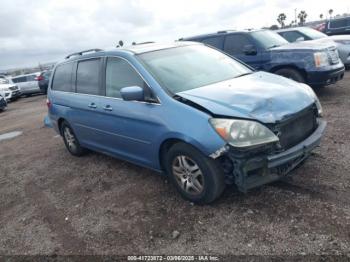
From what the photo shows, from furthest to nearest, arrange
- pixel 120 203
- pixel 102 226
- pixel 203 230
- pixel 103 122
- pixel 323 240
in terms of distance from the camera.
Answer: pixel 103 122
pixel 120 203
pixel 102 226
pixel 203 230
pixel 323 240

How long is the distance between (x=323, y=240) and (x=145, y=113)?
87.0 inches

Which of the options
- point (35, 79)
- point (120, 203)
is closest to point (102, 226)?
point (120, 203)

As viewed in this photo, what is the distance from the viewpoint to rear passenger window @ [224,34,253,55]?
819 cm

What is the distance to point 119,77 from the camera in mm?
4340

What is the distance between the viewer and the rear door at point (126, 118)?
3.79m

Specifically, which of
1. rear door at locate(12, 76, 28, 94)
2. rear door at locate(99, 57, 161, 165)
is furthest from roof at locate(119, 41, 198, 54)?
rear door at locate(12, 76, 28, 94)

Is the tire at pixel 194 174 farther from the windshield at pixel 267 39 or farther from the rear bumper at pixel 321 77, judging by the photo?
the windshield at pixel 267 39

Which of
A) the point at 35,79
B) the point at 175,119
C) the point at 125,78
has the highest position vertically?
the point at 125,78

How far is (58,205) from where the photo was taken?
4285 mm

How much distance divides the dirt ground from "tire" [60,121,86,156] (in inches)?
23.2

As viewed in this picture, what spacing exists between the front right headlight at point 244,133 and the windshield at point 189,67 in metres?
0.84

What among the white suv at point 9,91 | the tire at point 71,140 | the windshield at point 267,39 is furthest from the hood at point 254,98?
the white suv at point 9,91

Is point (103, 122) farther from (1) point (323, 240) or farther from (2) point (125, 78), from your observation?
(1) point (323, 240)

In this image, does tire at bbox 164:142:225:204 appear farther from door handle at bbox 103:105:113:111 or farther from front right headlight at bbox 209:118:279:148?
door handle at bbox 103:105:113:111
